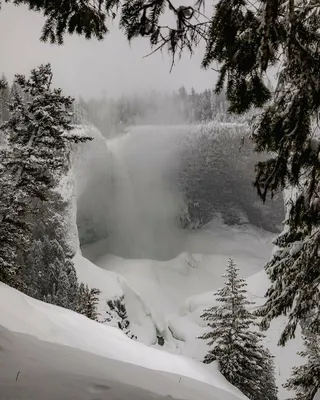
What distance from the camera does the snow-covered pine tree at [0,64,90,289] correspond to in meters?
10.9

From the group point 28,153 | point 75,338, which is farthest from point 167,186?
point 75,338

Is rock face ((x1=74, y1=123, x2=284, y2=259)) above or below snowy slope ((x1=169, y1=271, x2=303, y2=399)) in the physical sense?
above

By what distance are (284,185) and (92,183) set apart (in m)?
80.9

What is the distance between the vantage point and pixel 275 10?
6.95ft

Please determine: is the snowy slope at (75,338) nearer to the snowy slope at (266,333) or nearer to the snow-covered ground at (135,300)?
the snow-covered ground at (135,300)

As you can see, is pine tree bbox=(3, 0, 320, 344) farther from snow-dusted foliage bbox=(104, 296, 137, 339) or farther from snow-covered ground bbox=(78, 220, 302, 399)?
snow-covered ground bbox=(78, 220, 302, 399)

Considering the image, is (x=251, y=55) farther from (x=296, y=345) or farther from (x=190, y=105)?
(x=190, y=105)

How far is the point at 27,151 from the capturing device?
1091cm

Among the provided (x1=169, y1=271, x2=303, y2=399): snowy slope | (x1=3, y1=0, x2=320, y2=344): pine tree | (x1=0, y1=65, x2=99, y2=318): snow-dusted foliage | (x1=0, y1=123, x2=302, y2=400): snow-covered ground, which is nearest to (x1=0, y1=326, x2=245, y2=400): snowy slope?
(x1=0, y1=123, x2=302, y2=400): snow-covered ground

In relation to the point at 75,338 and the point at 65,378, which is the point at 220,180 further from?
the point at 65,378

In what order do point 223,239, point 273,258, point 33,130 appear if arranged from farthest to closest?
point 223,239 < point 33,130 < point 273,258

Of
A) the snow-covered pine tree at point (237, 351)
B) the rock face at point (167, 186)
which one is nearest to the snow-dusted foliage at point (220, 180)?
the rock face at point (167, 186)

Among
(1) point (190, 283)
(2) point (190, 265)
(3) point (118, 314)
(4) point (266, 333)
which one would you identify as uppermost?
(2) point (190, 265)

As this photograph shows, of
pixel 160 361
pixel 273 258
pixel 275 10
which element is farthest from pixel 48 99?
pixel 275 10
